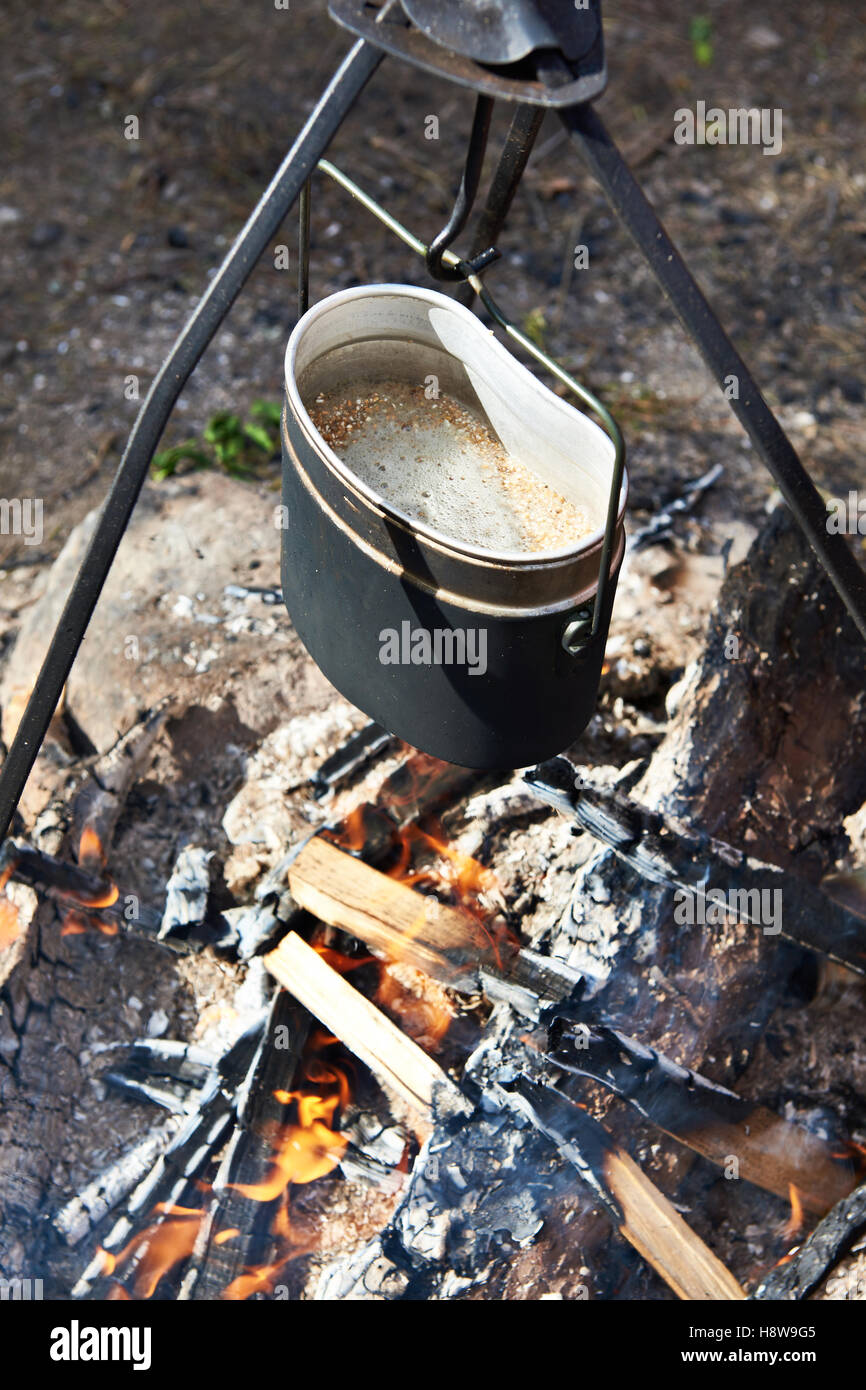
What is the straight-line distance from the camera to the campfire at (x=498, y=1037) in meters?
2.22

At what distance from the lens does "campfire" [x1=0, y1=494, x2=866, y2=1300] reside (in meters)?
2.22

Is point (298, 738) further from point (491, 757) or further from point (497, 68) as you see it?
point (497, 68)

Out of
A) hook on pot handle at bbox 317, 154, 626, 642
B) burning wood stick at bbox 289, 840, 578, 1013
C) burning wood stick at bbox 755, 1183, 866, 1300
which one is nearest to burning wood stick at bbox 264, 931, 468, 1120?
burning wood stick at bbox 289, 840, 578, 1013

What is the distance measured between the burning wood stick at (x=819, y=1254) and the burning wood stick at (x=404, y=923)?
2.53 feet

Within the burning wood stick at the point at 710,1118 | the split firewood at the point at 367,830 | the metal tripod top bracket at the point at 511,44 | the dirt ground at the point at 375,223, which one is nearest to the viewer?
the metal tripod top bracket at the point at 511,44

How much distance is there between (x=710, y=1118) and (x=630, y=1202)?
270mm

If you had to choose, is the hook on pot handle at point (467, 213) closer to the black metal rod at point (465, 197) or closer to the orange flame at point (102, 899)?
the black metal rod at point (465, 197)

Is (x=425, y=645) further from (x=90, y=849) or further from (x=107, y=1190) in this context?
(x=107, y=1190)

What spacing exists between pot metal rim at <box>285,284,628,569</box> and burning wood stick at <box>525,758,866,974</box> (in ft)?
2.34

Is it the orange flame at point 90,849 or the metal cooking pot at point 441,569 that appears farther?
the orange flame at point 90,849

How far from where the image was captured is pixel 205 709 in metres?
2.95

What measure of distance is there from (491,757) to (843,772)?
45.9 inches

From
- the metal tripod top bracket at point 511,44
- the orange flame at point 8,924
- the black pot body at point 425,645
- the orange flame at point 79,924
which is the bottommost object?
the orange flame at point 79,924

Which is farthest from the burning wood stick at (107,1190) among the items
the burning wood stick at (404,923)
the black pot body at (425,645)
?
the black pot body at (425,645)
